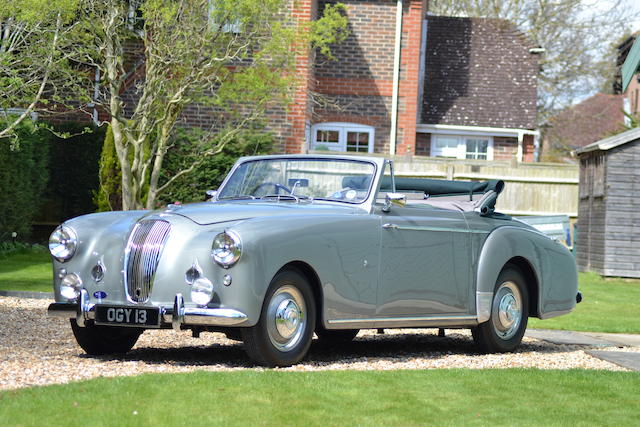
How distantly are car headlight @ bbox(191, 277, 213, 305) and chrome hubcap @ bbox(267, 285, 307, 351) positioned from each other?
0.42 m

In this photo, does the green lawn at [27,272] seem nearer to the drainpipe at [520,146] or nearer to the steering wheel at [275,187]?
the steering wheel at [275,187]

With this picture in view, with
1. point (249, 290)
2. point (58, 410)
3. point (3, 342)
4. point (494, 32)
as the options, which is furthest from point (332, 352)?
point (494, 32)

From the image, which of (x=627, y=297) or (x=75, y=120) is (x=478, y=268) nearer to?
(x=627, y=297)

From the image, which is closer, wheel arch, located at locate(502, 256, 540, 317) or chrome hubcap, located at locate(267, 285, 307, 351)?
chrome hubcap, located at locate(267, 285, 307, 351)

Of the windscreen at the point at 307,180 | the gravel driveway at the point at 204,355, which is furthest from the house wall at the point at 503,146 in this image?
the windscreen at the point at 307,180

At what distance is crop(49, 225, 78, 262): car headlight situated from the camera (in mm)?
7551

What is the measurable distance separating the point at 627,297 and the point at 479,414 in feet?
42.0

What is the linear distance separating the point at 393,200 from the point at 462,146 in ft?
72.2

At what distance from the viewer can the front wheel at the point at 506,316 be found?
9.11 m

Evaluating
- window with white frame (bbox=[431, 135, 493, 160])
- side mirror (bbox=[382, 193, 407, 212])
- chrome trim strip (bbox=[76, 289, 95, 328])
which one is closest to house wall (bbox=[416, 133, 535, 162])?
window with white frame (bbox=[431, 135, 493, 160])

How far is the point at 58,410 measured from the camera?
5316 millimetres

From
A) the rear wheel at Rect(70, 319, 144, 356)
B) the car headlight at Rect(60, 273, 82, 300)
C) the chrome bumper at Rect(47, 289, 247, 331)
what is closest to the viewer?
the chrome bumper at Rect(47, 289, 247, 331)

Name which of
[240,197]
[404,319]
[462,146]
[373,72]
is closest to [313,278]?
[404,319]

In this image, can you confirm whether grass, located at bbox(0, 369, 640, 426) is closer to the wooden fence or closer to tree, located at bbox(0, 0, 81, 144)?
tree, located at bbox(0, 0, 81, 144)
